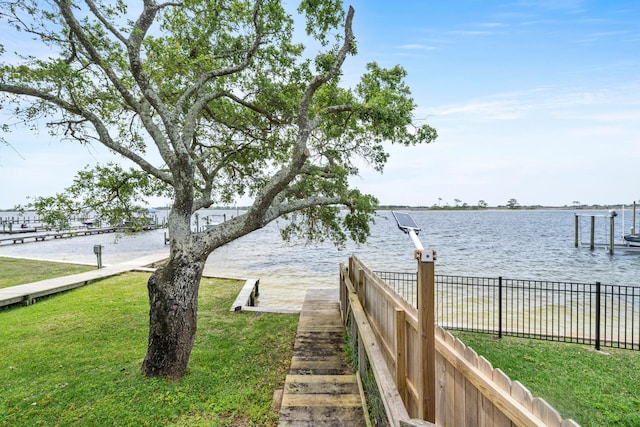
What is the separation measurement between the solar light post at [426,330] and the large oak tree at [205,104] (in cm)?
353

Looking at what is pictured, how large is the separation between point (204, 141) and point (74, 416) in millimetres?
6274

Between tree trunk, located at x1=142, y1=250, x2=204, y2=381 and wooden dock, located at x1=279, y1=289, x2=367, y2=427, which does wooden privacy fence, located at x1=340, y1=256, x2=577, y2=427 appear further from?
tree trunk, located at x1=142, y1=250, x2=204, y2=381

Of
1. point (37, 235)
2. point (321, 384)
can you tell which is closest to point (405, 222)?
point (321, 384)

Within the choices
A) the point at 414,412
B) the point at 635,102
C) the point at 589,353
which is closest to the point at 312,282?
the point at 589,353

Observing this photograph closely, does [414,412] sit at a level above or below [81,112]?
below

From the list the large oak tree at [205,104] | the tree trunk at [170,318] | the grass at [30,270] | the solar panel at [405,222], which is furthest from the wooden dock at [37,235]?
the solar panel at [405,222]

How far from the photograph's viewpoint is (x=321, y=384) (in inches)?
195

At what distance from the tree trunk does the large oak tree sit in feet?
0.06

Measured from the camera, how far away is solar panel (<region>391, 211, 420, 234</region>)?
256 centimetres

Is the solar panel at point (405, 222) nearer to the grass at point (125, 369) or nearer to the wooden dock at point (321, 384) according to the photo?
the wooden dock at point (321, 384)

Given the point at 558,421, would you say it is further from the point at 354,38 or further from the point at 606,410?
the point at 354,38

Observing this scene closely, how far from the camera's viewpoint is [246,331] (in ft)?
25.2

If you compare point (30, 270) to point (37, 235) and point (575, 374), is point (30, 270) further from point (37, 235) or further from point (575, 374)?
point (37, 235)

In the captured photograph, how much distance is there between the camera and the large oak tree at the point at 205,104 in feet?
17.3
